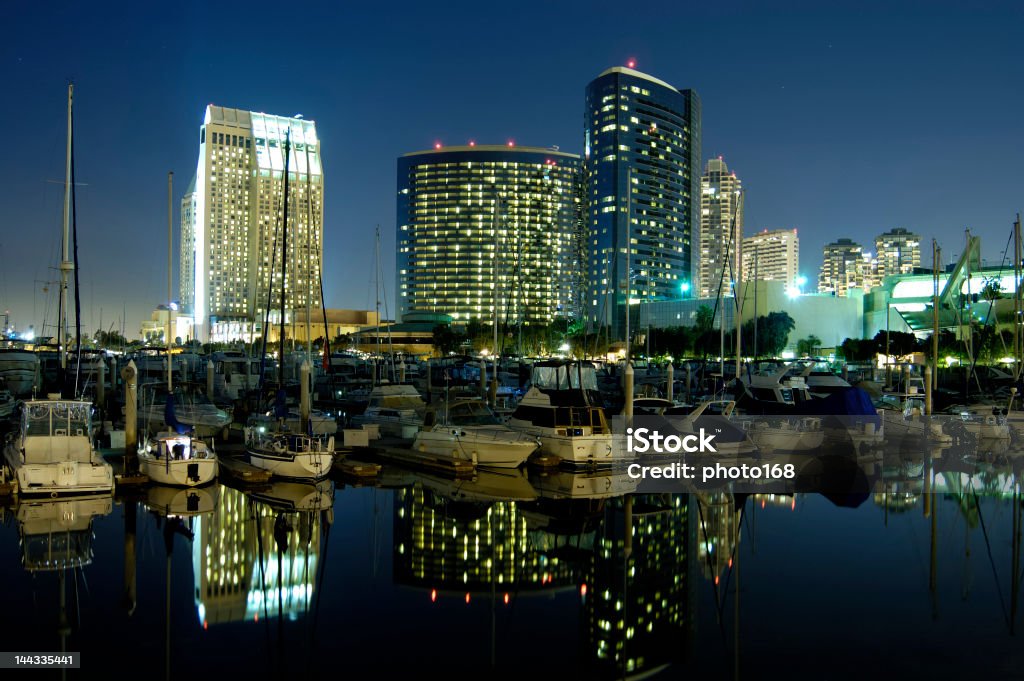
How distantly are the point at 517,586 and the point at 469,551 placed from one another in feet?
8.71

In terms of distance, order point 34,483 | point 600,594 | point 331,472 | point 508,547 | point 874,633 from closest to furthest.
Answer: point 874,633 → point 600,594 → point 508,547 → point 34,483 → point 331,472

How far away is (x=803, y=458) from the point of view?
3145 cm

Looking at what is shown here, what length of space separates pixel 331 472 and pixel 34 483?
30.4 ft

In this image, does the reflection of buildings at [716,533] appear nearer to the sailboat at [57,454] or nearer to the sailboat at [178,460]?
the sailboat at [178,460]

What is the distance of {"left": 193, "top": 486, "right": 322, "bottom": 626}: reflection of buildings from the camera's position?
14422 mm

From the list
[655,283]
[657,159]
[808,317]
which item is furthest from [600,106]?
[808,317]

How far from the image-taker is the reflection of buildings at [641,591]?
12.5 m

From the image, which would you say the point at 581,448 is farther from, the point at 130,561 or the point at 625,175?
the point at 625,175

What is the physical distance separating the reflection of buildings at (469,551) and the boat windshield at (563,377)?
31.0 ft

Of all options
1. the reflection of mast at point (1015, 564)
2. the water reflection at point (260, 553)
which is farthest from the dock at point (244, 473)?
the reflection of mast at point (1015, 564)

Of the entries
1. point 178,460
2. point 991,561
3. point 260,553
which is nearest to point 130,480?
point 178,460

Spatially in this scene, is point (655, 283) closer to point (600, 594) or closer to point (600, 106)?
point (600, 106)

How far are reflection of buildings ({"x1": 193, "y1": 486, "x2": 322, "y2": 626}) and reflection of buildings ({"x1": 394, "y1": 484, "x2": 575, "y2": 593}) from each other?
2.13 m

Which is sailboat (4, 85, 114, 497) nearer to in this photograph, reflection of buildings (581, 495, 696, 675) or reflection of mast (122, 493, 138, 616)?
reflection of mast (122, 493, 138, 616)
